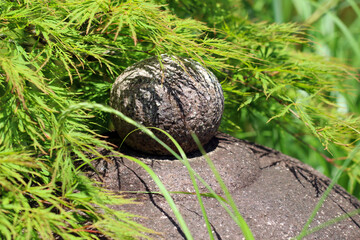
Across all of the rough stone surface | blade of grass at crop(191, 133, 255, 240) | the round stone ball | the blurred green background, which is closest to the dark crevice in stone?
the rough stone surface

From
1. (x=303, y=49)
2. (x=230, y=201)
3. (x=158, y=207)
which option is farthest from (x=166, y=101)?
(x=303, y=49)

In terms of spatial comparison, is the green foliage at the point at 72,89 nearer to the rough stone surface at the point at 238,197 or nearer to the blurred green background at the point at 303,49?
the blurred green background at the point at 303,49

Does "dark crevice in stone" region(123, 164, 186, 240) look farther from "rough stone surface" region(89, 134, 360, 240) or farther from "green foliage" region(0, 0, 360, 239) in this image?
"green foliage" region(0, 0, 360, 239)

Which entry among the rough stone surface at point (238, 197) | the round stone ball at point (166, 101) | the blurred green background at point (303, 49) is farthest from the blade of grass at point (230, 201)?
the blurred green background at point (303, 49)

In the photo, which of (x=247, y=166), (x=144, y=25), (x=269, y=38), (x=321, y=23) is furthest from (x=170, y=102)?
(x=321, y=23)

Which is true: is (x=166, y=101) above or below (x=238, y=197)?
above

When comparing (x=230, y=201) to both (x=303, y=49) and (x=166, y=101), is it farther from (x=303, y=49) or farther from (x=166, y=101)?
(x=303, y=49)
